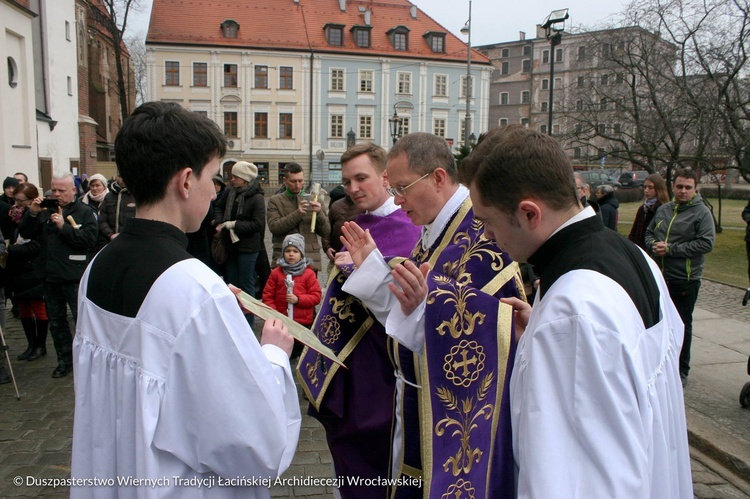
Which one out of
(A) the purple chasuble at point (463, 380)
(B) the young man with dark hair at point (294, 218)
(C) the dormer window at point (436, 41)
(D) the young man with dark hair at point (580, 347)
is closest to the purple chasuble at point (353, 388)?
(A) the purple chasuble at point (463, 380)

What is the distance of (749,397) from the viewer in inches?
205

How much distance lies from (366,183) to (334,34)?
48.3 m

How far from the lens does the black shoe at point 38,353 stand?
6.58 m

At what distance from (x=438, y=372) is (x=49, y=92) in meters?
25.6

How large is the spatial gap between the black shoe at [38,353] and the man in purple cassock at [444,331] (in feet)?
17.2

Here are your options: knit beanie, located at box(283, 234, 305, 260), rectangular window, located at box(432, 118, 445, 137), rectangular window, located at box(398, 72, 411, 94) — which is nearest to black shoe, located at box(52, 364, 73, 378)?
knit beanie, located at box(283, 234, 305, 260)

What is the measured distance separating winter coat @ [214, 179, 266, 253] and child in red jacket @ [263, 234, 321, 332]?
102cm

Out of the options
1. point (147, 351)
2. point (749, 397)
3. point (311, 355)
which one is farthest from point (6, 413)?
point (749, 397)

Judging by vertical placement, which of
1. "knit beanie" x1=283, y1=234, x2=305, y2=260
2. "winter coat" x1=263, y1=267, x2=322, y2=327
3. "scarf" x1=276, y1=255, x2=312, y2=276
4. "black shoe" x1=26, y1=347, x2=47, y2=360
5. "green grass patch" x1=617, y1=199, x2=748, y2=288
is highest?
"knit beanie" x1=283, y1=234, x2=305, y2=260

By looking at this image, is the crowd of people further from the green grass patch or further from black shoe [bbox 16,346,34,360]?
the green grass patch

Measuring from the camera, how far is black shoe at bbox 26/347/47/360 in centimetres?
658

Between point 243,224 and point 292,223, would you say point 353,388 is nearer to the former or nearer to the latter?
point 292,223

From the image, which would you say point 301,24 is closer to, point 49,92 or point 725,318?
point 49,92

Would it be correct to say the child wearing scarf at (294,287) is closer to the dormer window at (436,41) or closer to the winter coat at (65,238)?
the winter coat at (65,238)
